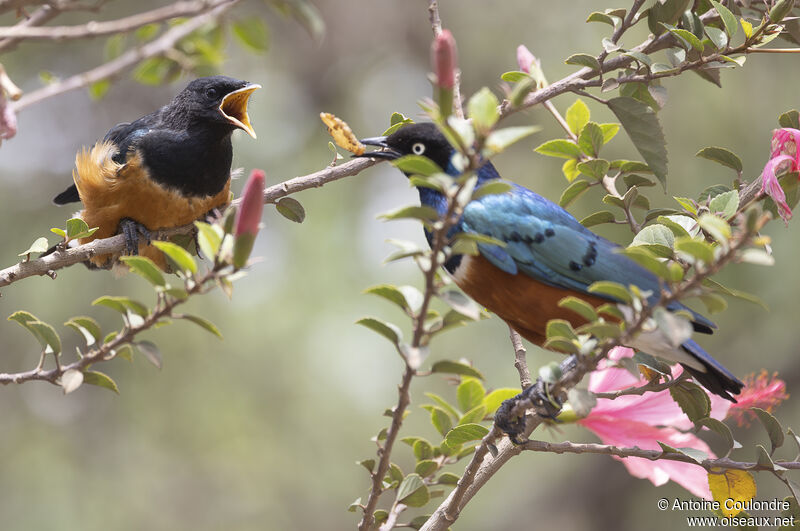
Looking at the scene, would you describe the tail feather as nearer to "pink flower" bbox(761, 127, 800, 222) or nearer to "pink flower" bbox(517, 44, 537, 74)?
"pink flower" bbox(761, 127, 800, 222)

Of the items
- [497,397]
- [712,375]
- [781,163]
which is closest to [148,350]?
[497,397]

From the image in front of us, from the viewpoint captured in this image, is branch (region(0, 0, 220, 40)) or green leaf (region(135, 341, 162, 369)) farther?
green leaf (region(135, 341, 162, 369))

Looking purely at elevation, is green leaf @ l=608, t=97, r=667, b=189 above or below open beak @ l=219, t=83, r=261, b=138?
above

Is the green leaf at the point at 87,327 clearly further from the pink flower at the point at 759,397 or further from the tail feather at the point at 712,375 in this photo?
the pink flower at the point at 759,397

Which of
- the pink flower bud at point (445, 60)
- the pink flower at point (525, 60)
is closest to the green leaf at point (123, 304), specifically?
the pink flower bud at point (445, 60)

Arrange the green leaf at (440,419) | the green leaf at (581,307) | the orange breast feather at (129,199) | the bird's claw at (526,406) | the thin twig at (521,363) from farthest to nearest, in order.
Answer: the orange breast feather at (129,199)
the thin twig at (521,363)
the green leaf at (440,419)
the bird's claw at (526,406)
the green leaf at (581,307)

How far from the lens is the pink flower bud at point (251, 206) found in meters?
1.60

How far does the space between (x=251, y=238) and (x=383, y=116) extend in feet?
21.0

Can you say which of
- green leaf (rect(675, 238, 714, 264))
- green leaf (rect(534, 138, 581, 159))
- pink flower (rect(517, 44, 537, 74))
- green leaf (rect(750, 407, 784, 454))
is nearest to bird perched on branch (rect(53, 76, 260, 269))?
pink flower (rect(517, 44, 537, 74))

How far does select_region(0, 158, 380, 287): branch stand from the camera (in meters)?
2.29

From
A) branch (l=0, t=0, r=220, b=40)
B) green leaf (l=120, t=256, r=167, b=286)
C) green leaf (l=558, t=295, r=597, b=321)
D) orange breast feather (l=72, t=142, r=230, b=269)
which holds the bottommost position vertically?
orange breast feather (l=72, t=142, r=230, b=269)

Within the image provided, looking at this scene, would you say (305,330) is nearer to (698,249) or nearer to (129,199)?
(129,199)

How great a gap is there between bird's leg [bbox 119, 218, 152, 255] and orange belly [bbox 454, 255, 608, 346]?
1514mm

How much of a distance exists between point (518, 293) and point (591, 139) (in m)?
0.55
